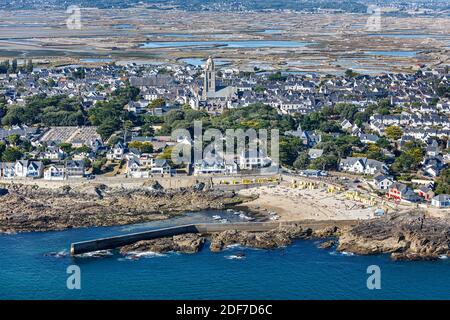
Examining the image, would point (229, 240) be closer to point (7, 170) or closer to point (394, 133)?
point (7, 170)

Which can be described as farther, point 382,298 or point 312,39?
point 312,39

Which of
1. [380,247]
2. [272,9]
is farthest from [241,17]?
[380,247]

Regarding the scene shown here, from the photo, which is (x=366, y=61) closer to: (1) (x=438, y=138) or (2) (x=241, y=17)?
(1) (x=438, y=138)

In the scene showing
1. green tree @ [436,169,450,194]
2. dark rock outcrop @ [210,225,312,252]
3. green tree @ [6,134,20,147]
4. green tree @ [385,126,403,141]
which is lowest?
green tree @ [385,126,403,141]

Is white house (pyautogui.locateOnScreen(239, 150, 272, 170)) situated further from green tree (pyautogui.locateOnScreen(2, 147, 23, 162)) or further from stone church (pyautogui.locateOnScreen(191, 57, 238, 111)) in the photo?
stone church (pyautogui.locateOnScreen(191, 57, 238, 111))

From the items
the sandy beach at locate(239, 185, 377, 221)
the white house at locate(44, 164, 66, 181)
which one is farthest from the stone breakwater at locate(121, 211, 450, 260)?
the white house at locate(44, 164, 66, 181)

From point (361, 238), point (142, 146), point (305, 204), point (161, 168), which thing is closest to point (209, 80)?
point (142, 146)
